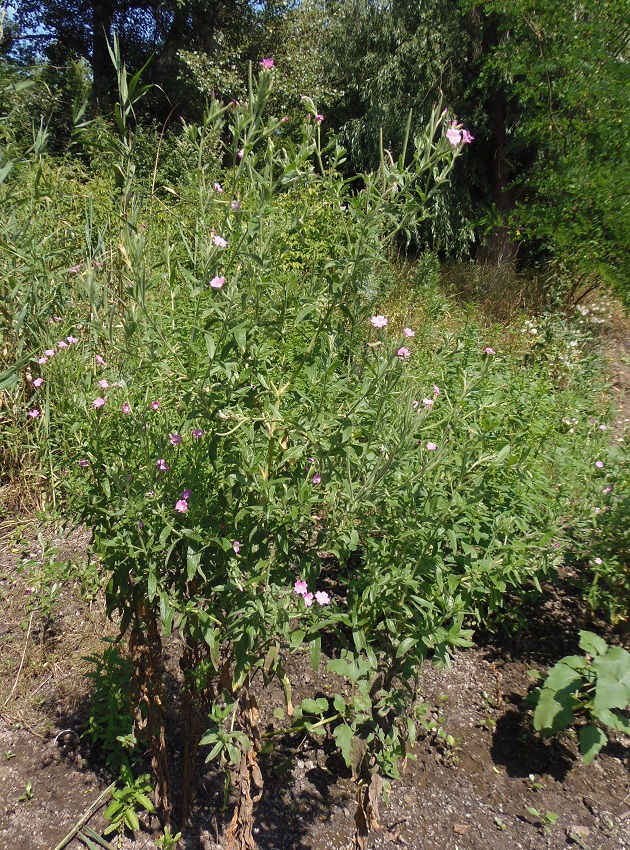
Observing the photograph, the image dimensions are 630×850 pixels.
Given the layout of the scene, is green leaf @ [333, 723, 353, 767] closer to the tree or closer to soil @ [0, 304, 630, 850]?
soil @ [0, 304, 630, 850]

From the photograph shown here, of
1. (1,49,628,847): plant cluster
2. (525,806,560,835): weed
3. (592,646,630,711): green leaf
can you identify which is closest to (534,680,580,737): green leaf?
(592,646,630,711): green leaf

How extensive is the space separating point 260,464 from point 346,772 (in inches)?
50.5

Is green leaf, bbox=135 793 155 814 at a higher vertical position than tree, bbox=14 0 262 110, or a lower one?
lower

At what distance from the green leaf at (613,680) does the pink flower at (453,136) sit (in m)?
1.70

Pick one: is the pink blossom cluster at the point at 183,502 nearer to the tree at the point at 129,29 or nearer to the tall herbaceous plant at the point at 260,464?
the tall herbaceous plant at the point at 260,464

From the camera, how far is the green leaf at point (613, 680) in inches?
81.5

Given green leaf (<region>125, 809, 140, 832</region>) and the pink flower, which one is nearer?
the pink flower

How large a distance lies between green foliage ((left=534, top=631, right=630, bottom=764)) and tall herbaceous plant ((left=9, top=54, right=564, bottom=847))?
531mm

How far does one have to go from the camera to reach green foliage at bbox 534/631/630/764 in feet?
6.84

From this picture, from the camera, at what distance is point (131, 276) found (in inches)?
61.4

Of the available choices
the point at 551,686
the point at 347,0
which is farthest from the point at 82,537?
the point at 347,0

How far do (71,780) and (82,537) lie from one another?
3.99 feet

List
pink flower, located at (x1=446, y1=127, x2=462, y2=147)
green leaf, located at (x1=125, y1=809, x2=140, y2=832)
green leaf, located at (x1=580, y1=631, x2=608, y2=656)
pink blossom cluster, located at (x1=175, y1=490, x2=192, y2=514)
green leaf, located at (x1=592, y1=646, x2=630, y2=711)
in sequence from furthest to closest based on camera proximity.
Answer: green leaf, located at (x1=580, y1=631, x2=608, y2=656) < green leaf, located at (x1=592, y1=646, x2=630, y2=711) < green leaf, located at (x1=125, y1=809, x2=140, y2=832) < pink blossom cluster, located at (x1=175, y1=490, x2=192, y2=514) < pink flower, located at (x1=446, y1=127, x2=462, y2=147)

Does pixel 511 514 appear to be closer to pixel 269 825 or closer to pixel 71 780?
pixel 269 825
